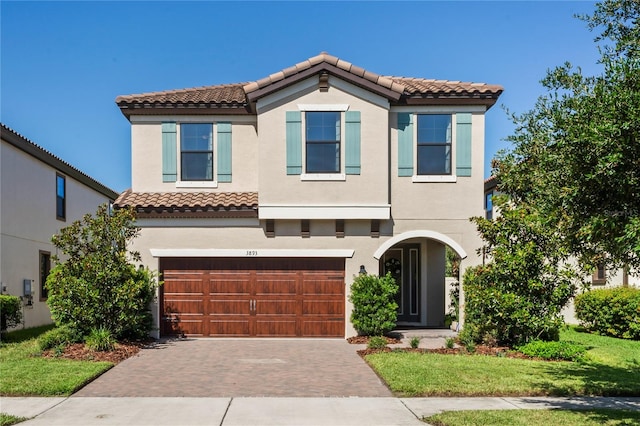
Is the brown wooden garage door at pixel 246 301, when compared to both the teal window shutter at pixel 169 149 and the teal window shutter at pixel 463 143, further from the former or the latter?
the teal window shutter at pixel 463 143

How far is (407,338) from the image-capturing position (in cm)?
1709

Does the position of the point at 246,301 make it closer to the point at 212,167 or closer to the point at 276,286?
the point at 276,286

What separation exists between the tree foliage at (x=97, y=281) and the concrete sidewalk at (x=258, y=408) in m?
5.07

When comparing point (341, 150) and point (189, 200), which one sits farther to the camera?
point (189, 200)

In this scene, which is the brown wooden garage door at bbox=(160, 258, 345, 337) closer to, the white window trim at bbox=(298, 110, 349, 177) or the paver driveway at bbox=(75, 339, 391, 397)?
the paver driveway at bbox=(75, 339, 391, 397)

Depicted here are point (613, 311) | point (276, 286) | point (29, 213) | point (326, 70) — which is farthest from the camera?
point (29, 213)

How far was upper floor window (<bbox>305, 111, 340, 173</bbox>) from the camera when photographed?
57.1ft

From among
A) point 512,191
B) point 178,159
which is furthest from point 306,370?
point 178,159

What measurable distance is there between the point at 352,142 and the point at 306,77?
240cm

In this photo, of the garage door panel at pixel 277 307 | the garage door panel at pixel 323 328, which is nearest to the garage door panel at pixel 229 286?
the garage door panel at pixel 277 307

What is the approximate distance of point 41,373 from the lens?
11.5 m

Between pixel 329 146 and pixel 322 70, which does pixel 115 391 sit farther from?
pixel 322 70

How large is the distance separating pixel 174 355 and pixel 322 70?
916 centimetres

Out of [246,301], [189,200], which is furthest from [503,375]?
[189,200]
